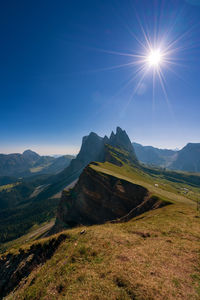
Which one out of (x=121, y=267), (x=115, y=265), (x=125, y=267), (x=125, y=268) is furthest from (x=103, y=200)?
(x=125, y=268)

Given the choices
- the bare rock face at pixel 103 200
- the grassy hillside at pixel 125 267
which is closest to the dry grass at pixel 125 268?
the grassy hillside at pixel 125 267

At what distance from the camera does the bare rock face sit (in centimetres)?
3712

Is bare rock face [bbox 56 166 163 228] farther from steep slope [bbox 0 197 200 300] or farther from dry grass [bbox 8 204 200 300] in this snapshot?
dry grass [bbox 8 204 200 300]

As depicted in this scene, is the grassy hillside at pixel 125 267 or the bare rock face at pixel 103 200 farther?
the bare rock face at pixel 103 200

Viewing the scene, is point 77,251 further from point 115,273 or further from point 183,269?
point 183,269

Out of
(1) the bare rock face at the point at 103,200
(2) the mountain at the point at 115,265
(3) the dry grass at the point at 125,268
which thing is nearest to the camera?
(3) the dry grass at the point at 125,268

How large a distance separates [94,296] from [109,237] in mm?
6954

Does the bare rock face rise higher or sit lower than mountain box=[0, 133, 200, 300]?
lower

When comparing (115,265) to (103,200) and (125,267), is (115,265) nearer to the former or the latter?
(125,267)

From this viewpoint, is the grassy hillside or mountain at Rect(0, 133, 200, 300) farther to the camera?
mountain at Rect(0, 133, 200, 300)

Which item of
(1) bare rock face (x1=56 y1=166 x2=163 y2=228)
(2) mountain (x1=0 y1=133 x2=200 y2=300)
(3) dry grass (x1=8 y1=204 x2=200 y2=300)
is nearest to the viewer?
(3) dry grass (x1=8 y1=204 x2=200 y2=300)

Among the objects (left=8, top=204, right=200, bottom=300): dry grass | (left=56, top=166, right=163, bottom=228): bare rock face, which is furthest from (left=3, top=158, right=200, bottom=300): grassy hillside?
(left=56, top=166, right=163, bottom=228): bare rock face

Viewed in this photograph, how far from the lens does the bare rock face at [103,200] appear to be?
37125 millimetres

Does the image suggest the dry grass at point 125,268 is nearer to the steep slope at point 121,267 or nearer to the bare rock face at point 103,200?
the steep slope at point 121,267
